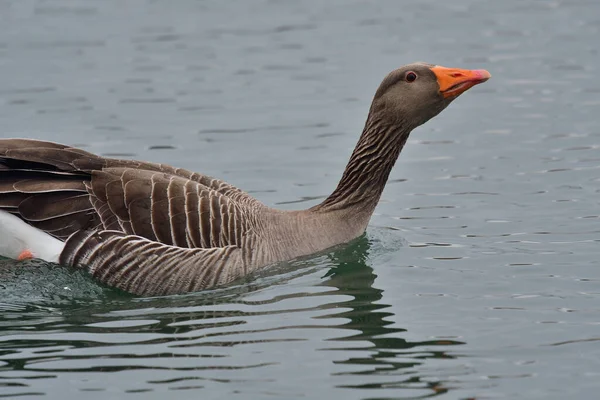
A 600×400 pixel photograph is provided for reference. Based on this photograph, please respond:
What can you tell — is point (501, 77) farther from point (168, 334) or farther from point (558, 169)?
point (168, 334)

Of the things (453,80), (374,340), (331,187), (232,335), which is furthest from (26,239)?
(331,187)

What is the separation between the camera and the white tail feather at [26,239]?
1153 cm

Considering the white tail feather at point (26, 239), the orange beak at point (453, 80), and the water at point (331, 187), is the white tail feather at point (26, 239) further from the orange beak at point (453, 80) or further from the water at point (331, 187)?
the orange beak at point (453, 80)

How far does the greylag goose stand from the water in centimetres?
24

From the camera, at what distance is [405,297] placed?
37.6 feet

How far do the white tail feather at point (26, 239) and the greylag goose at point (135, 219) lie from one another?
11 millimetres

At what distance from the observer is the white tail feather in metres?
11.5

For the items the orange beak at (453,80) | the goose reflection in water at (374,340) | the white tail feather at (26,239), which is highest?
the orange beak at (453,80)

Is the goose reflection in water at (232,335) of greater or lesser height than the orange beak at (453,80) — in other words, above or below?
below

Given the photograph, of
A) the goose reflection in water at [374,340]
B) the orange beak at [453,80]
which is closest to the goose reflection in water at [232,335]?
the goose reflection in water at [374,340]

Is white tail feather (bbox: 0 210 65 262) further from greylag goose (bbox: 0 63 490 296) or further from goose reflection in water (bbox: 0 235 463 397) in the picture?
goose reflection in water (bbox: 0 235 463 397)

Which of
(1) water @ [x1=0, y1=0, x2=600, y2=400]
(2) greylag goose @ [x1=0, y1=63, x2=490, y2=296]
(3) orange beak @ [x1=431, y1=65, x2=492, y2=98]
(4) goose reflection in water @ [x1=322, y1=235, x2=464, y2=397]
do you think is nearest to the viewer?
(4) goose reflection in water @ [x1=322, y1=235, x2=464, y2=397]

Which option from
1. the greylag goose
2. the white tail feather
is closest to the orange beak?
the greylag goose

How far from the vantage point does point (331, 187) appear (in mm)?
15578
